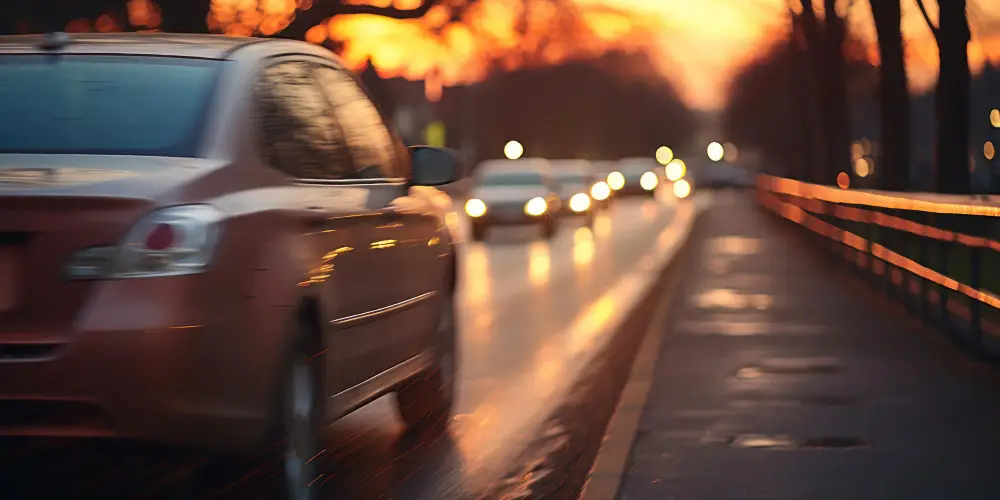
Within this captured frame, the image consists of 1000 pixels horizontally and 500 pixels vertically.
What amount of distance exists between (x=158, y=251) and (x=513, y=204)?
3279 cm

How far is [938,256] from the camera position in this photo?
1647 cm

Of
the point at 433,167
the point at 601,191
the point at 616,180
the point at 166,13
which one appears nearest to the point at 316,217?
the point at 433,167

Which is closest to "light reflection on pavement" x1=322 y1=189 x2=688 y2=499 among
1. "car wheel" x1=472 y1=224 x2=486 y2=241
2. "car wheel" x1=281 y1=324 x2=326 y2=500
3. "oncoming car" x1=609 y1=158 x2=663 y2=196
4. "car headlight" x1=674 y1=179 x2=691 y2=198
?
"car wheel" x1=281 y1=324 x2=326 y2=500

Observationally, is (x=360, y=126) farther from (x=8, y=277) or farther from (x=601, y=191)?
(x=601, y=191)

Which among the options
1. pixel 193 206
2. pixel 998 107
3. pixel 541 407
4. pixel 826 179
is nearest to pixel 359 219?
pixel 193 206

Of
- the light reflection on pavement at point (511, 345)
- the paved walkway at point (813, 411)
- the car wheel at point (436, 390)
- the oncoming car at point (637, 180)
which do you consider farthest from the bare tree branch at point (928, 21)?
the oncoming car at point (637, 180)

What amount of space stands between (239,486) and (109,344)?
76.7 inches

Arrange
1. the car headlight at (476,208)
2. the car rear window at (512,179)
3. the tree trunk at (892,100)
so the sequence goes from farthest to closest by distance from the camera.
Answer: the car rear window at (512,179), the car headlight at (476,208), the tree trunk at (892,100)

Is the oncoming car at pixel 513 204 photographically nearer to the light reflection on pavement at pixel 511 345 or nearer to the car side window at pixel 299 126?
the light reflection on pavement at pixel 511 345

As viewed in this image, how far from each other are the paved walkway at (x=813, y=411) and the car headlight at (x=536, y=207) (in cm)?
1898

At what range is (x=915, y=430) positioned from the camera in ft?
34.2

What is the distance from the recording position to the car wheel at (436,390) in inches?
406

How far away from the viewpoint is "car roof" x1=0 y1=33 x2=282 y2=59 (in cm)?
776

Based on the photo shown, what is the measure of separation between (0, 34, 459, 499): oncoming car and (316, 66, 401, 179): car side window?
18mm
